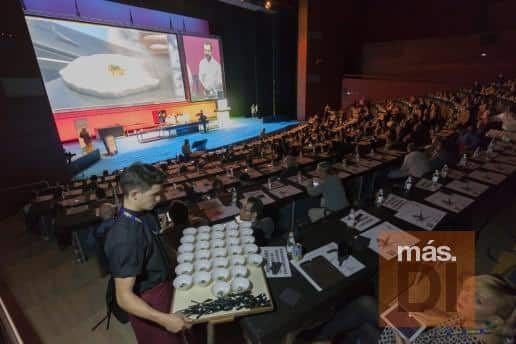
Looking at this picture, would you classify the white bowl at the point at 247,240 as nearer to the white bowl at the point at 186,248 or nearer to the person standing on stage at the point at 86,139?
the white bowl at the point at 186,248

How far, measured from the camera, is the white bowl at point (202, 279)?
7.11 feet

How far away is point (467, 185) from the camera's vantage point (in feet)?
14.1

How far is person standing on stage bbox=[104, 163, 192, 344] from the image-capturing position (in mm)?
1982

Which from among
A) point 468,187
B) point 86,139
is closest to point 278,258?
point 468,187

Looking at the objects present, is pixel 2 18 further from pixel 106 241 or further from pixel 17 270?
pixel 106 241

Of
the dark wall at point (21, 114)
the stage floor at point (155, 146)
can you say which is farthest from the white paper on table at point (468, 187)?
the dark wall at point (21, 114)

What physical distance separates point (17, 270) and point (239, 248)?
5.10 m

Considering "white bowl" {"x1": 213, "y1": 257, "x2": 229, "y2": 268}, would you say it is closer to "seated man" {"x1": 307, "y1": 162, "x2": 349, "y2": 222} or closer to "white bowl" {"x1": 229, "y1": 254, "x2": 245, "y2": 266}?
"white bowl" {"x1": 229, "y1": 254, "x2": 245, "y2": 266}

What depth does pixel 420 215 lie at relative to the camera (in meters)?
3.45

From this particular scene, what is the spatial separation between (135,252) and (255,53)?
21175 millimetres

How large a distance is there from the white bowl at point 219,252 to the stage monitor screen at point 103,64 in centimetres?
1473

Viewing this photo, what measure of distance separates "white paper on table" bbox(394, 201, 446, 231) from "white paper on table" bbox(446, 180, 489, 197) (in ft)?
3.08

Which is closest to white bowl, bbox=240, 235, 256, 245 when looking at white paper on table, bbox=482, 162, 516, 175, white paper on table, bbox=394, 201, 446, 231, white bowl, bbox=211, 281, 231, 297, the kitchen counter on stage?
white bowl, bbox=211, 281, 231, 297

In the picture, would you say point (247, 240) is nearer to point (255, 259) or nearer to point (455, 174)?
point (255, 259)
